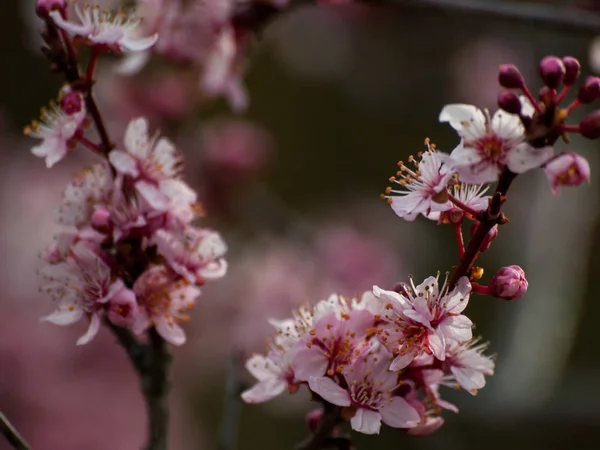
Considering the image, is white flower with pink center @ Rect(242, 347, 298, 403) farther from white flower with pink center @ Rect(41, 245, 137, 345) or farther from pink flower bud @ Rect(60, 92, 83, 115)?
pink flower bud @ Rect(60, 92, 83, 115)

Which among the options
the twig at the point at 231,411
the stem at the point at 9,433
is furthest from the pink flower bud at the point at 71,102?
the twig at the point at 231,411

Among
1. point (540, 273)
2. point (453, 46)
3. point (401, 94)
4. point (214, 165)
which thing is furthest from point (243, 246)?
point (453, 46)

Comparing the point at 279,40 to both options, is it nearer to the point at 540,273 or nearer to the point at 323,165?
the point at 323,165

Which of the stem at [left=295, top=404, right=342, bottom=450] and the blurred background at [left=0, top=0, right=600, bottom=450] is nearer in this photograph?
the stem at [left=295, top=404, right=342, bottom=450]

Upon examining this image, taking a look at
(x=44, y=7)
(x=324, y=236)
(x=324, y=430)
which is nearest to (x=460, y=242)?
(x=324, y=430)

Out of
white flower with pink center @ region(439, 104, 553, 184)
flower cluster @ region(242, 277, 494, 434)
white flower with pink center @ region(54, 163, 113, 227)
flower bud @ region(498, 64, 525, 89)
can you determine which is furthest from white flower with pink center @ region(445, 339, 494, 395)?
white flower with pink center @ region(54, 163, 113, 227)

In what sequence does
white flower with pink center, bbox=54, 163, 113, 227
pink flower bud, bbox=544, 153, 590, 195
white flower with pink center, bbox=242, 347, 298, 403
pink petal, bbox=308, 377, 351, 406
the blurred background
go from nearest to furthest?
pink flower bud, bbox=544, 153, 590, 195 < pink petal, bbox=308, 377, 351, 406 < white flower with pink center, bbox=242, 347, 298, 403 < white flower with pink center, bbox=54, 163, 113, 227 < the blurred background

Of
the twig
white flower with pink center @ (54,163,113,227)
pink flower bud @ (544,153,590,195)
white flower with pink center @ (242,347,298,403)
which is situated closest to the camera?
pink flower bud @ (544,153,590,195)

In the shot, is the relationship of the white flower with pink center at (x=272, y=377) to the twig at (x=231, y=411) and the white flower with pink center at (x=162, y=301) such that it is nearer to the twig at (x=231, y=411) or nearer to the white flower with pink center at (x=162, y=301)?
the white flower with pink center at (x=162, y=301)
